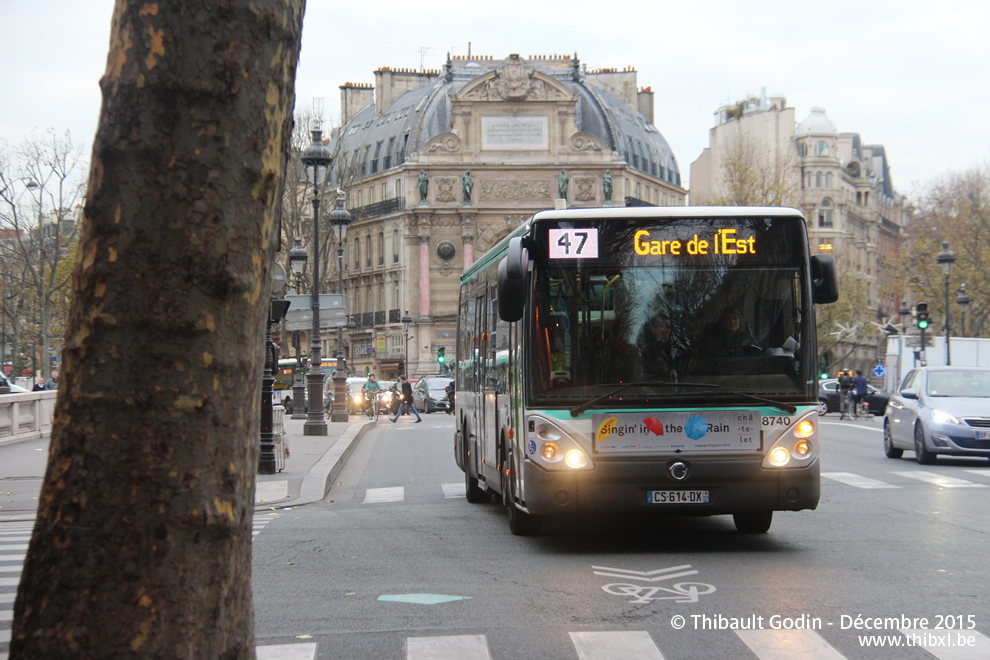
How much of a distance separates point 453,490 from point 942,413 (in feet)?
25.4

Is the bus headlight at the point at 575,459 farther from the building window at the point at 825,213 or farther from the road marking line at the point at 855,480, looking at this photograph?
the building window at the point at 825,213

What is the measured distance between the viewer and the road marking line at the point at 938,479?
16234 mm

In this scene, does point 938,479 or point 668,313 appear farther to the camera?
point 938,479

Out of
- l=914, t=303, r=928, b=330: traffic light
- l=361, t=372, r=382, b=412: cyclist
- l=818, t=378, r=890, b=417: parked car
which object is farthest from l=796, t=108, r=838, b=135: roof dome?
l=914, t=303, r=928, b=330: traffic light

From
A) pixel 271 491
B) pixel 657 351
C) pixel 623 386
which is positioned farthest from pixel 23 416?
pixel 657 351

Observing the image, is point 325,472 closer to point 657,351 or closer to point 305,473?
point 305,473

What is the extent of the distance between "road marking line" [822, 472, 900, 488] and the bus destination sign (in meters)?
6.97

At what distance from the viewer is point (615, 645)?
637 centimetres

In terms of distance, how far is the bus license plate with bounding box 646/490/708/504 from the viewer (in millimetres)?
10008

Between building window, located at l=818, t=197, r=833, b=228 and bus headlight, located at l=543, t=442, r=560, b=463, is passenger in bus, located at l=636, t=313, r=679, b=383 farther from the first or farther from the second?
building window, located at l=818, t=197, r=833, b=228

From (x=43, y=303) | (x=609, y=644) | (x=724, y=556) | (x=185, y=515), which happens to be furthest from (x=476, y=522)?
(x=43, y=303)

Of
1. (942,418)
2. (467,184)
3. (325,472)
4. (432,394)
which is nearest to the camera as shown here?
(325,472)

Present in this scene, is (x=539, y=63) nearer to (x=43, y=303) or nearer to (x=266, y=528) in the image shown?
(x=43, y=303)

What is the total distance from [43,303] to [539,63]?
5530cm
